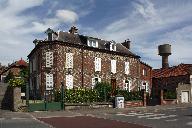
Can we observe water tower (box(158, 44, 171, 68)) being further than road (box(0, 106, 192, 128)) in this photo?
Yes

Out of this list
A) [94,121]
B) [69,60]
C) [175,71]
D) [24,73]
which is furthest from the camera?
[175,71]

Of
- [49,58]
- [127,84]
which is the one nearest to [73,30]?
[49,58]

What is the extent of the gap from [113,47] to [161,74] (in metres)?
15.8

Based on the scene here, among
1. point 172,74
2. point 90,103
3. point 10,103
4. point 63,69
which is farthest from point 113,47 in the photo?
point 10,103

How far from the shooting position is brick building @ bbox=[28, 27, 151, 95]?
45.7m

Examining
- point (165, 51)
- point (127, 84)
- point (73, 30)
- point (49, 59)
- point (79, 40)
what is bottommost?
point (127, 84)

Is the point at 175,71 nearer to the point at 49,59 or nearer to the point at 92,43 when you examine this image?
the point at 92,43

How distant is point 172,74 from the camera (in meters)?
61.7

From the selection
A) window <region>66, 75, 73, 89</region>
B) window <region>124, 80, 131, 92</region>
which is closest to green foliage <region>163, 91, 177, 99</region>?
window <region>124, 80, 131, 92</region>

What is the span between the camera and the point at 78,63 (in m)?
47.8

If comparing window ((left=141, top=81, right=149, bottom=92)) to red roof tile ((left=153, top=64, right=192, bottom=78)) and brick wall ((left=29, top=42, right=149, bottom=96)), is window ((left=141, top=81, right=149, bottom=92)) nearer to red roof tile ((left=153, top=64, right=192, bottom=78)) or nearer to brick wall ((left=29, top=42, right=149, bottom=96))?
red roof tile ((left=153, top=64, right=192, bottom=78))

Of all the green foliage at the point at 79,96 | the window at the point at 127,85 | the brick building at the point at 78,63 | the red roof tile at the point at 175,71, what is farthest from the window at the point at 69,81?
the red roof tile at the point at 175,71

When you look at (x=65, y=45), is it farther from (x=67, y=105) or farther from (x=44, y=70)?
(x=67, y=105)

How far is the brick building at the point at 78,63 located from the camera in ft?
150
